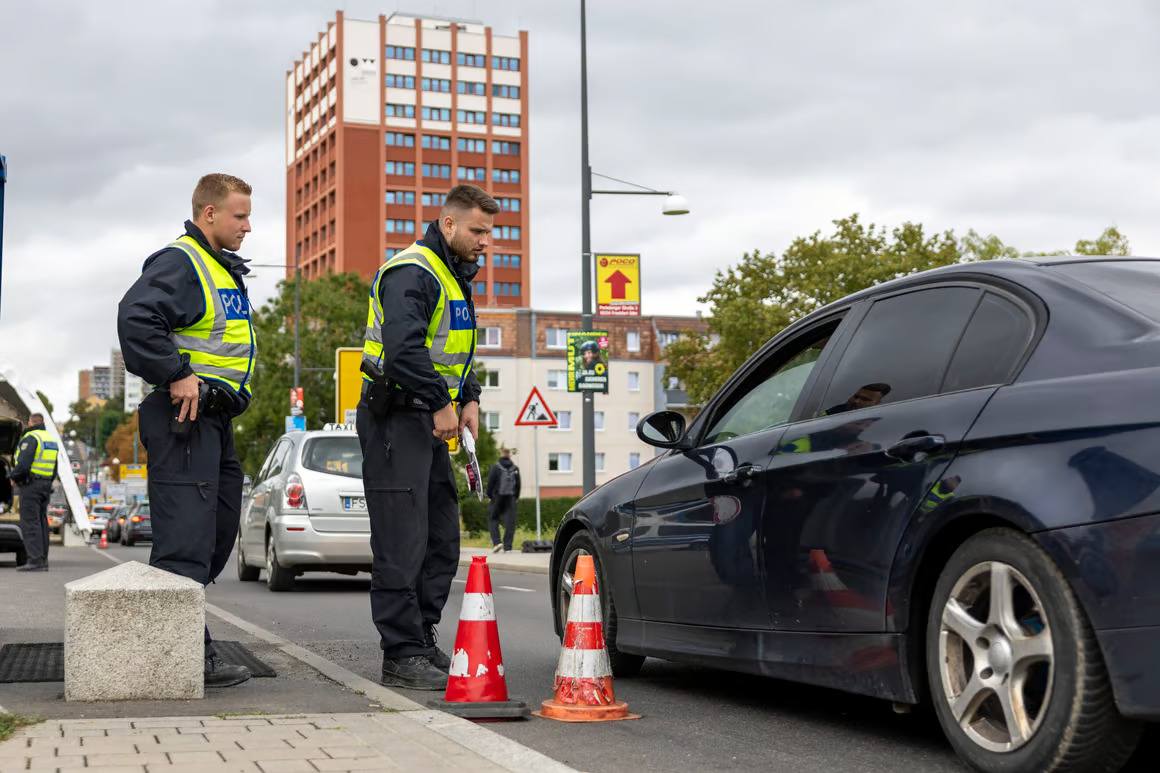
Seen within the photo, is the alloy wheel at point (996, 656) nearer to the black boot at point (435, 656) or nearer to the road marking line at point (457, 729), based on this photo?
the road marking line at point (457, 729)

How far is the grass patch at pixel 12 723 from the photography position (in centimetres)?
510

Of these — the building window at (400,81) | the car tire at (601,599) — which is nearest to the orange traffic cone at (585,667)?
the car tire at (601,599)

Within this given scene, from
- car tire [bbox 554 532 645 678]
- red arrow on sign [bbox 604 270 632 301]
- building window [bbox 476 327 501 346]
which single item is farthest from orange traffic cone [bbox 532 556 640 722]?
building window [bbox 476 327 501 346]

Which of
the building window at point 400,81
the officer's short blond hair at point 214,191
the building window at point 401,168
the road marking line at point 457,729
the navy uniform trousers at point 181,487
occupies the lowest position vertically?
the road marking line at point 457,729

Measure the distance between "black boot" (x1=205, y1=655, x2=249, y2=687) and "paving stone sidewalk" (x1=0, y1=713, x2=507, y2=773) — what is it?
0.99 meters

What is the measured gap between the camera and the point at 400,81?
118750mm

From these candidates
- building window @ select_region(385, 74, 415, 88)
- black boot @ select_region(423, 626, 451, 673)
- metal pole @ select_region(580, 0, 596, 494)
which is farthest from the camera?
building window @ select_region(385, 74, 415, 88)

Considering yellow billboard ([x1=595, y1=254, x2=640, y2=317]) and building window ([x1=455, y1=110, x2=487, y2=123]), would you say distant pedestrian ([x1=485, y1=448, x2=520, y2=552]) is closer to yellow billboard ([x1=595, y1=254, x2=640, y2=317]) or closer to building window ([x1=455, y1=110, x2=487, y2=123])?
yellow billboard ([x1=595, y1=254, x2=640, y2=317])

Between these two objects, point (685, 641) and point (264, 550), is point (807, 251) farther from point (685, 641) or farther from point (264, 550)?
point (685, 641)

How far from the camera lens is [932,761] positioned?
5.01 meters

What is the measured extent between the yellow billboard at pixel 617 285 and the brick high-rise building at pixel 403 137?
86.4m

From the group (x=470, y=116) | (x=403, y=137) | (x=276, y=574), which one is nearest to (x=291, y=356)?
(x=276, y=574)

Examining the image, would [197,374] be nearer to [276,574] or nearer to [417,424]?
[417,424]

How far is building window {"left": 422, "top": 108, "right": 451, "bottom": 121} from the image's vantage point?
4761 inches
